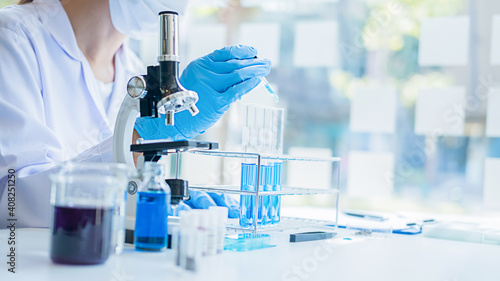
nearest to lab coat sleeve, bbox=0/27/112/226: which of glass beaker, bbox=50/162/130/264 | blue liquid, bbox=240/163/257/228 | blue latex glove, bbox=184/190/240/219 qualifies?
blue latex glove, bbox=184/190/240/219

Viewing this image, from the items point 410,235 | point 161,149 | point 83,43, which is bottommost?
point 410,235

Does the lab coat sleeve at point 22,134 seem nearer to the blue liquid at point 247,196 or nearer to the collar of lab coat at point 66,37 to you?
the collar of lab coat at point 66,37

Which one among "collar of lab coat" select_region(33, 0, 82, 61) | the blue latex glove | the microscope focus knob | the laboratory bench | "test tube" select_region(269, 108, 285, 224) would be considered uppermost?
"collar of lab coat" select_region(33, 0, 82, 61)

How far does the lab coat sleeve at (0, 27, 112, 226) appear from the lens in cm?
136

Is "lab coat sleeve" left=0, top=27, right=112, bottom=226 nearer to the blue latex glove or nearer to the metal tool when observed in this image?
the blue latex glove

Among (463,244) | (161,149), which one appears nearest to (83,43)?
(161,149)

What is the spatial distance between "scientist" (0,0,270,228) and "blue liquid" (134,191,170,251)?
445mm

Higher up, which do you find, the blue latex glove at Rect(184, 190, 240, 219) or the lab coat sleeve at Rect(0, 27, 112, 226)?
the lab coat sleeve at Rect(0, 27, 112, 226)

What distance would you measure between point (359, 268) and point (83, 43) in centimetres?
147

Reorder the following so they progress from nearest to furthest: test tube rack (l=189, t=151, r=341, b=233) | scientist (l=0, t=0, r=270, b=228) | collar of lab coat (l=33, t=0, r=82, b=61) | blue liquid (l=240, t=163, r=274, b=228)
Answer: test tube rack (l=189, t=151, r=341, b=233)
blue liquid (l=240, t=163, r=274, b=228)
scientist (l=0, t=0, r=270, b=228)
collar of lab coat (l=33, t=0, r=82, b=61)

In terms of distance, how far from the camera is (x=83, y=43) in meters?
1.98

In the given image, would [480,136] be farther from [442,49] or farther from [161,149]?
[161,149]

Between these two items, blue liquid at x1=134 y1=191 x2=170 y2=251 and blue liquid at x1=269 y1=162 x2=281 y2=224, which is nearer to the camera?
blue liquid at x1=134 y1=191 x2=170 y2=251

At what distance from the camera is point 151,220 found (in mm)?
936
